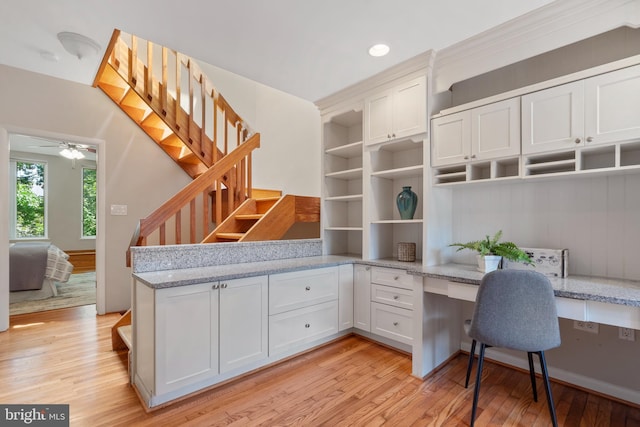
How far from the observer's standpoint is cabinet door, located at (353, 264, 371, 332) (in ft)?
9.74

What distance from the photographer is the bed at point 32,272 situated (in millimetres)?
4324

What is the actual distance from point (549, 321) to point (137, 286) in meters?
2.51

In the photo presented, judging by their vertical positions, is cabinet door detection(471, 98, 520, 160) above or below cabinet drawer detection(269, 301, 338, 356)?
above

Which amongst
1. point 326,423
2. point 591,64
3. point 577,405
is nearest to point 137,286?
point 326,423

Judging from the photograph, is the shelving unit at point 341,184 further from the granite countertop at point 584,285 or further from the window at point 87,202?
the window at point 87,202

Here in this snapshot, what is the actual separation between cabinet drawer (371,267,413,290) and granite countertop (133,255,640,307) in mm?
58

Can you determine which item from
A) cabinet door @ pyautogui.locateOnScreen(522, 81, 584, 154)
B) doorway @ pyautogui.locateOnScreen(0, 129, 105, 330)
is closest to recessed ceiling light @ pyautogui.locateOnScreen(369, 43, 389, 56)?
cabinet door @ pyautogui.locateOnScreen(522, 81, 584, 154)

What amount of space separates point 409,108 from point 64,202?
763 cm

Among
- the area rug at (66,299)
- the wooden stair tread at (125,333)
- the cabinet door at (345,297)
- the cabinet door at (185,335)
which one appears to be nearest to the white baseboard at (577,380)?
the cabinet door at (345,297)

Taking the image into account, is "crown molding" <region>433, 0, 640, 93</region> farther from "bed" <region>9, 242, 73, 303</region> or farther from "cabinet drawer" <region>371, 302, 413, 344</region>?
"bed" <region>9, 242, 73, 303</region>

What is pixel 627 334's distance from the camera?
6.58 ft

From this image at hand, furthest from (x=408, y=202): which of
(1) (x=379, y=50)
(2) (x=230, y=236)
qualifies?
(2) (x=230, y=236)

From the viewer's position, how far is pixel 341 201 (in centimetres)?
378

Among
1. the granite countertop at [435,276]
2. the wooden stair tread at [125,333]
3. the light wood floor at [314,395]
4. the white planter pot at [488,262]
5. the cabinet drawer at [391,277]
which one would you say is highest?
the white planter pot at [488,262]
